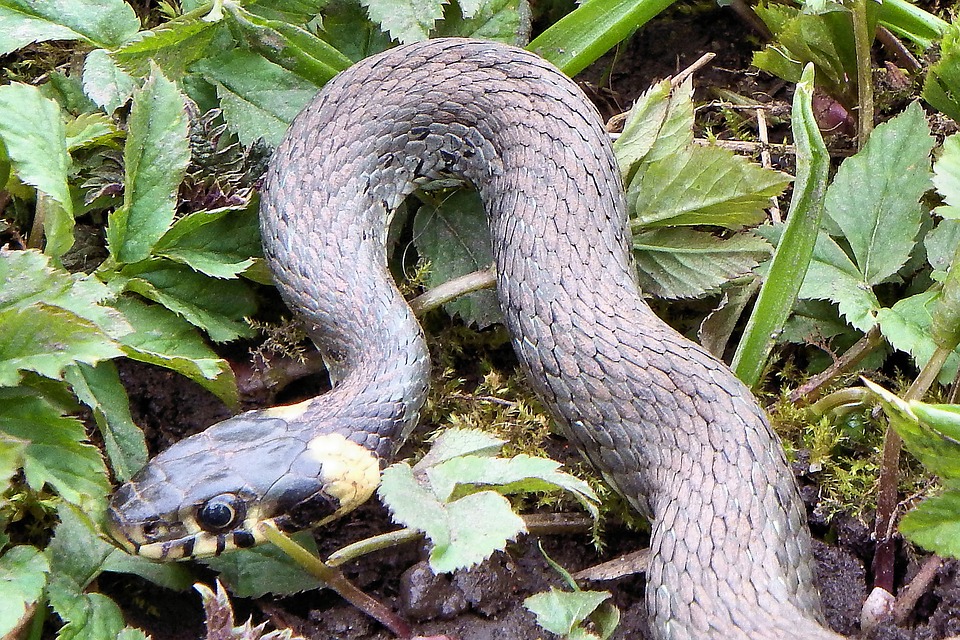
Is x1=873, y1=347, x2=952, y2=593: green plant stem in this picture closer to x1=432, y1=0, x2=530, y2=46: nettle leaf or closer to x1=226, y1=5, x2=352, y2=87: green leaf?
x1=432, y1=0, x2=530, y2=46: nettle leaf

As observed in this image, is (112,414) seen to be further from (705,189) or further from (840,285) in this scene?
(840,285)

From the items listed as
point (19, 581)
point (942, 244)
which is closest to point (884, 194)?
point (942, 244)

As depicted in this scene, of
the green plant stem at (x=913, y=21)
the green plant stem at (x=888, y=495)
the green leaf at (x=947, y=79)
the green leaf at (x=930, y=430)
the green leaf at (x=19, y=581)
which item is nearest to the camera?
the green leaf at (x=930, y=430)

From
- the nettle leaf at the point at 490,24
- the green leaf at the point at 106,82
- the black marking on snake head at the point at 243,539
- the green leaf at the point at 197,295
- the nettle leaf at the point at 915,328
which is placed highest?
the nettle leaf at the point at 490,24

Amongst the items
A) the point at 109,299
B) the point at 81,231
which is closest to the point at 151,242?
the point at 109,299

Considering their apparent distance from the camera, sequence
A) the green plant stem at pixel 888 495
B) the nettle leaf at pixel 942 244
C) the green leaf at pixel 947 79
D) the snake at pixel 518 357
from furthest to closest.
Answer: the nettle leaf at pixel 942 244
the green leaf at pixel 947 79
the green plant stem at pixel 888 495
the snake at pixel 518 357

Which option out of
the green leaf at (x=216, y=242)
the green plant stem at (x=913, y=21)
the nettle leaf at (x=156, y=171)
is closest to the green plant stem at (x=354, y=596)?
the green leaf at (x=216, y=242)

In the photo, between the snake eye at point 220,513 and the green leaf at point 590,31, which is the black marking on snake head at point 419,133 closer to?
the green leaf at point 590,31
